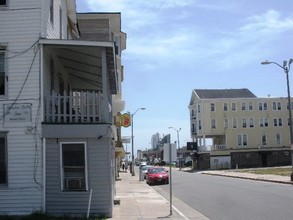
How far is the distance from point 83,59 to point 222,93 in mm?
73907

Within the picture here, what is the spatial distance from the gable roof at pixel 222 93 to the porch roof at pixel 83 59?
6562 cm

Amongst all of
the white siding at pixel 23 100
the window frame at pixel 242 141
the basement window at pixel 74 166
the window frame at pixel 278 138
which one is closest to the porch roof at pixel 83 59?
the white siding at pixel 23 100

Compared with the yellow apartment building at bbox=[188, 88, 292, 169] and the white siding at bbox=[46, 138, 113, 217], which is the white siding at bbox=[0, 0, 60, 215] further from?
the yellow apartment building at bbox=[188, 88, 292, 169]

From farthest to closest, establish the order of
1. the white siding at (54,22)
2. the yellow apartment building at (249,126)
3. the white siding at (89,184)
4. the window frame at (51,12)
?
the yellow apartment building at (249,126) → the window frame at (51,12) → the white siding at (54,22) → the white siding at (89,184)

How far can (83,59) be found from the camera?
17.4 m

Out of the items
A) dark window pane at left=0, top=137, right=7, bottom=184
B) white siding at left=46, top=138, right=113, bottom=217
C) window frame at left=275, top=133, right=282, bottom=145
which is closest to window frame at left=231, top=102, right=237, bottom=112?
window frame at left=275, top=133, right=282, bottom=145

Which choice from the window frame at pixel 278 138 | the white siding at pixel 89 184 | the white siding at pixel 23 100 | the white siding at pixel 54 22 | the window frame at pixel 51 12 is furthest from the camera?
the window frame at pixel 278 138

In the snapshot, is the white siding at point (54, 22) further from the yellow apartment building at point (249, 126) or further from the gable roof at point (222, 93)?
the gable roof at point (222, 93)

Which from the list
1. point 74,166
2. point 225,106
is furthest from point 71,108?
point 225,106

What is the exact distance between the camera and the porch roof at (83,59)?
14688mm

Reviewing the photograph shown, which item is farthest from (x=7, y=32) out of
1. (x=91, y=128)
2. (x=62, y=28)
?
(x=62, y=28)

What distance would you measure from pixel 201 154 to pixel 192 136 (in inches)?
335

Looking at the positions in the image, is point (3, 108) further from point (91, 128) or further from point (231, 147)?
point (231, 147)

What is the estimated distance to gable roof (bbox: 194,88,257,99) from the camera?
8812 cm
